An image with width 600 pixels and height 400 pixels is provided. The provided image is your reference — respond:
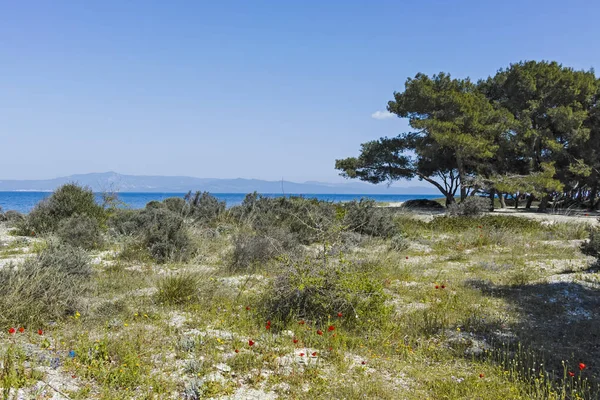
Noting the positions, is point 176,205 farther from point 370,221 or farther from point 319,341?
point 319,341

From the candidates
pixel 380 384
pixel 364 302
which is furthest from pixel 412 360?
pixel 364 302

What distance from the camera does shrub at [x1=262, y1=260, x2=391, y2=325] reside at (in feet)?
17.9

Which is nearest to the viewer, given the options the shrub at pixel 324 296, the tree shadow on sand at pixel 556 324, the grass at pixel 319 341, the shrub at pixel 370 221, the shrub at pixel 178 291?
the grass at pixel 319 341

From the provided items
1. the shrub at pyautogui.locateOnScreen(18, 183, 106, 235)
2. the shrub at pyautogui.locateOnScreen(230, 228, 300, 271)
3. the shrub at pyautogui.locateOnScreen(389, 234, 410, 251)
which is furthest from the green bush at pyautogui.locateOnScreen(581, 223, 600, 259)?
the shrub at pyautogui.locateOnScreen(18, 183, 106, 235)

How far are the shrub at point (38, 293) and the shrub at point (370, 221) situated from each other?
791cm

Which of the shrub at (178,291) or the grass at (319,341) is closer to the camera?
the grass at (319,341)

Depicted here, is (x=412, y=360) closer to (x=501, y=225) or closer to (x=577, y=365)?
(x=577, y=365)

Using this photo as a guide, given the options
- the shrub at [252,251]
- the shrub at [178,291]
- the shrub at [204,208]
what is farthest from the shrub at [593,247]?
the shrub at [204,208]

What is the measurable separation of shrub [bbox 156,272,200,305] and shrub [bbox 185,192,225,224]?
22.9ft

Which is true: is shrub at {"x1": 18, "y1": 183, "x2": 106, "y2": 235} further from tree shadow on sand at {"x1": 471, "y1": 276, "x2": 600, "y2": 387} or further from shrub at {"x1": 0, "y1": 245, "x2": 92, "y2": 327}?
tree shadow on sand at {"x1": 471, "y1": 276, "x2": 600, "y2": 387}

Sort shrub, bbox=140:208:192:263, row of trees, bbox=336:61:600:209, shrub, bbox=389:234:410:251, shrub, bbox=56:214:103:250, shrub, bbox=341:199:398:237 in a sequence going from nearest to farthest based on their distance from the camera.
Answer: shrub, bbox=140:208:192:263 < shrub, bbox=56:214:103:250 < shrub, bbox=389:234:410:251 < shrub, bbox=341:199:398:237 < row of trees, bbox=336:61:600:209

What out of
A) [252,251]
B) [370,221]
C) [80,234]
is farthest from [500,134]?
[80,234]

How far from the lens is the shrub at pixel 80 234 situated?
10.1 metres

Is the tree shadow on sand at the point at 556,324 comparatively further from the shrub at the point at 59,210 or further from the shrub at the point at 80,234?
the shrub at the point at 59,210
